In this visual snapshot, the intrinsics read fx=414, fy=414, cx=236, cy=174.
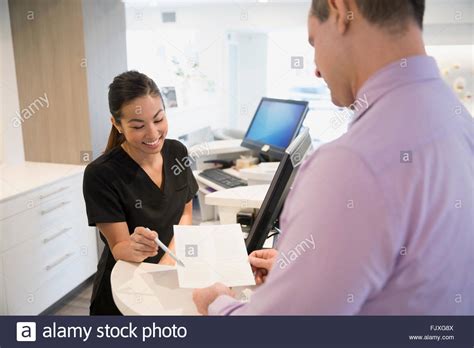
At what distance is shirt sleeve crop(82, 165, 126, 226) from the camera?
1.33m

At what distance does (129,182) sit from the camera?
4.65 ft

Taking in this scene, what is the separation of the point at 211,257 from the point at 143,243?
0.21m

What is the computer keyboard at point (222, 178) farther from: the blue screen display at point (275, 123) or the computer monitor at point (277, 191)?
the computer monitor at point (277, 191)

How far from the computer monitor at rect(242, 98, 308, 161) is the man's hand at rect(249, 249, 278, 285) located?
4.92 feet

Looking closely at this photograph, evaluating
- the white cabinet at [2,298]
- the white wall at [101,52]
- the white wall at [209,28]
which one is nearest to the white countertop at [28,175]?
the white wall at [101,52]

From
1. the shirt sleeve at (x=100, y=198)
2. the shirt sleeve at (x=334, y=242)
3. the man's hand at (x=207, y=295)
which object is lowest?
the man's hand at (x=207, y=295)

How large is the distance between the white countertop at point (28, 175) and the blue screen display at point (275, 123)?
1252mm

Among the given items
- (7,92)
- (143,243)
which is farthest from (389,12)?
(7,92)

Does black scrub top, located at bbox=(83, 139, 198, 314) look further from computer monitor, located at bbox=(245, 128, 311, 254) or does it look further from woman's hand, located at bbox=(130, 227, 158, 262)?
computer monitor, located at bbox=(245, 128, 311, 254)

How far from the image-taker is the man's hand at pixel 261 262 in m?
1.03

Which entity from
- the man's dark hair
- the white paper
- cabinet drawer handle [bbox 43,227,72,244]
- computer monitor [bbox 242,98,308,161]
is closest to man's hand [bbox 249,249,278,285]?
the white paper

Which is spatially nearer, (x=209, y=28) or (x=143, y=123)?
(x=143, y=123)

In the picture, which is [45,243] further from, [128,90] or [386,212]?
[386,212]

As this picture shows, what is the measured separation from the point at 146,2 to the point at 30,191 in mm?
4247
